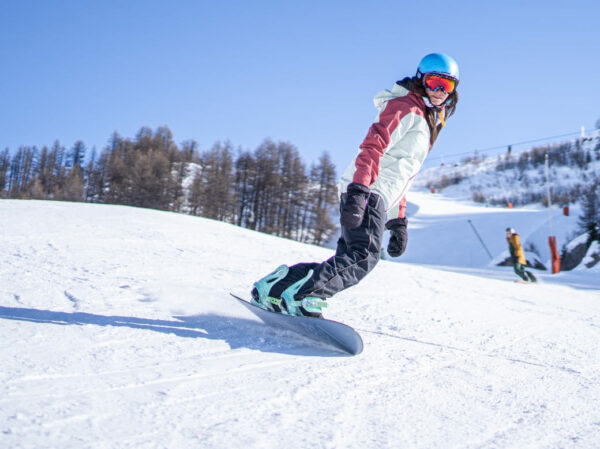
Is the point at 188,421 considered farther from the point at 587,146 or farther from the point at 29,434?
the point at 587,146

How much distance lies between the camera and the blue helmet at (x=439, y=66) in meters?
2.34

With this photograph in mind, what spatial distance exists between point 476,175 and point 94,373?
49801 mm

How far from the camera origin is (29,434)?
0.97m

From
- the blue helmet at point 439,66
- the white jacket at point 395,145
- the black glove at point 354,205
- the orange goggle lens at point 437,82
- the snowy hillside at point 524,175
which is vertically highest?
the snowy hillside at point 524,175

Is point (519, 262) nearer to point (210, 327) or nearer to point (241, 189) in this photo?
point (210, 327)

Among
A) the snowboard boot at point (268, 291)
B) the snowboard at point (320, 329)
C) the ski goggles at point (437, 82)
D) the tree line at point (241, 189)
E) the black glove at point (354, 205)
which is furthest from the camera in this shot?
the tree line at point (241, 189)

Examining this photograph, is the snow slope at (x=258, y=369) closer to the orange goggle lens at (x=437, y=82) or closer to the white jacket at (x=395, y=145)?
the white jacket at (x=395, y=145)

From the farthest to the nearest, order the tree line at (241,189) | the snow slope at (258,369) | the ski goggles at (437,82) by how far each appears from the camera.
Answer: the tree line at (241,189) < the ski goggles at (437,82) < the snow slope at (258,369)

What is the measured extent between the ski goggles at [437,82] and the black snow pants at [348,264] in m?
0.74

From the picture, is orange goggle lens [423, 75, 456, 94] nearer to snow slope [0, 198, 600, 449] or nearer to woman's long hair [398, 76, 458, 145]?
woman's long hair [398, 76, 458, 145]

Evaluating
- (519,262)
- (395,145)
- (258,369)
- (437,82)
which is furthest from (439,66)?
(519,262)

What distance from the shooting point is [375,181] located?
2.26 metres

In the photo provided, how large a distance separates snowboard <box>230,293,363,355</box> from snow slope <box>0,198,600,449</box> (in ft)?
0.20

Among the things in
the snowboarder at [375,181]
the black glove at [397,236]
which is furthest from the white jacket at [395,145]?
the black glove at [397,236]
